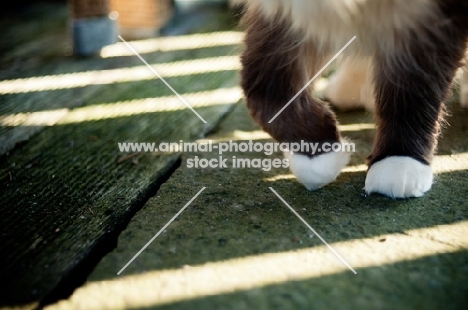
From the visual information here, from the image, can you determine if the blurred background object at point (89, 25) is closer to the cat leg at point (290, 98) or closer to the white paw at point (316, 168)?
the cat leg at point (290, 98)

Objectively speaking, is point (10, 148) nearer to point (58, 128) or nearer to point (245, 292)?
point (58, 128)

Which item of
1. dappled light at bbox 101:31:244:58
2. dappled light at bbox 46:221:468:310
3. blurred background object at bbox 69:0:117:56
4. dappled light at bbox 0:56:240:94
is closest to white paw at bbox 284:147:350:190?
dappled light at bbox 46:221:468:310

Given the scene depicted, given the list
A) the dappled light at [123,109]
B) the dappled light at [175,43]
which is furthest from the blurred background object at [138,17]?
the dappled light at [123,109]

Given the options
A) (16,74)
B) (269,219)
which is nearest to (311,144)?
(269,219)

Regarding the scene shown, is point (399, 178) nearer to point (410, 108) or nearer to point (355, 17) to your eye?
point (410, 108)

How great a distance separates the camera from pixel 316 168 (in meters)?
1.07

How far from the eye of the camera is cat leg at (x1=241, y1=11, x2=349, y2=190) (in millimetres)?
1077

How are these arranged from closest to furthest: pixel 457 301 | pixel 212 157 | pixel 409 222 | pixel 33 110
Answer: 1. pixel 457 301
2. pixel 409 222
3. pixel 212 157
4. pixel 33 110

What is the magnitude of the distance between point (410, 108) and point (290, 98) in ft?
0.80

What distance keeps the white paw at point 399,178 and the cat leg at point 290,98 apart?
8 centimetres

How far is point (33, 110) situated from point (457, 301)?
1258mm

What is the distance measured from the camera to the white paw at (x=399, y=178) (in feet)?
3.40

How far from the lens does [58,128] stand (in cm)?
142

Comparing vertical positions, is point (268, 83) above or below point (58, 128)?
above
